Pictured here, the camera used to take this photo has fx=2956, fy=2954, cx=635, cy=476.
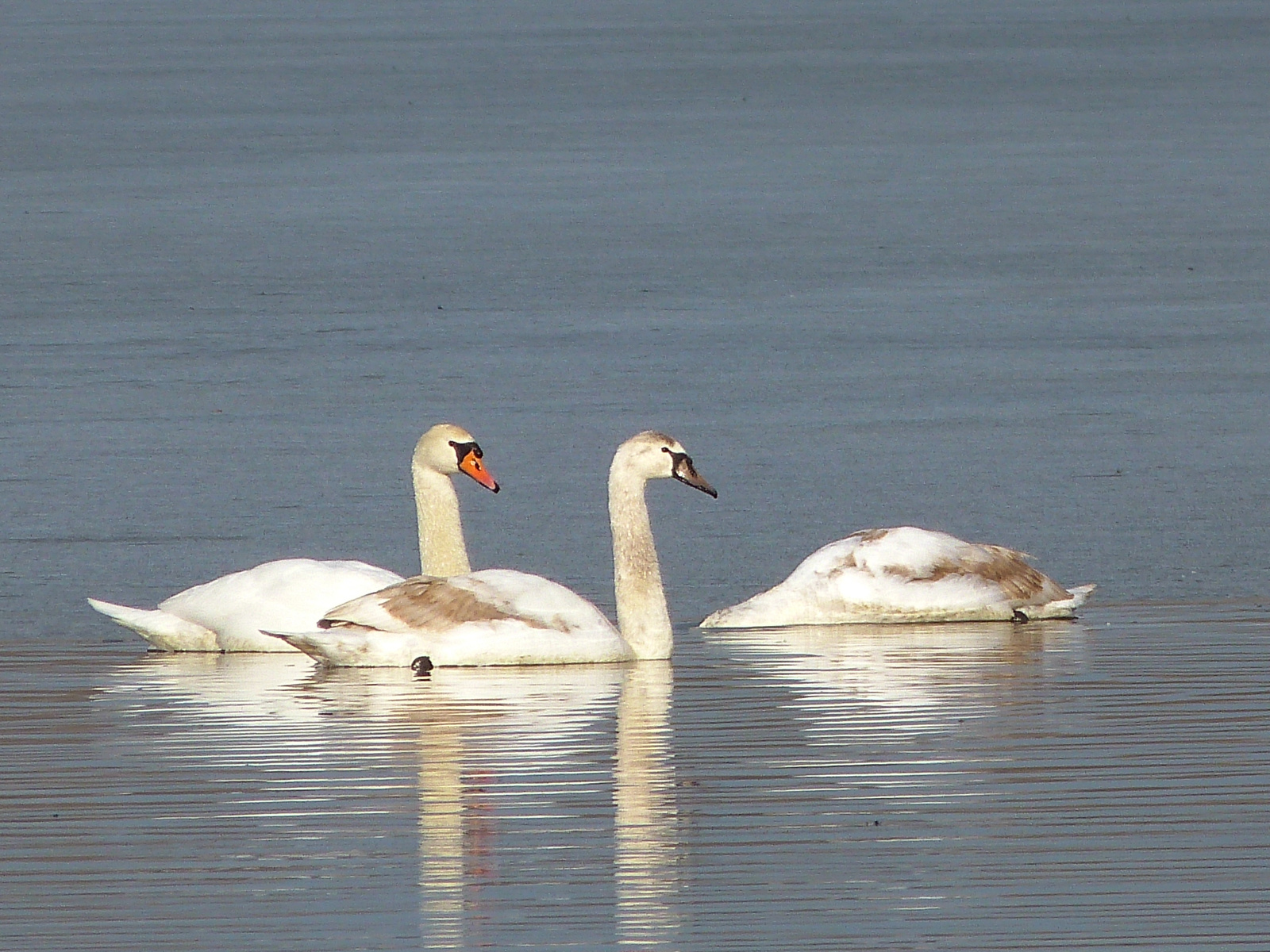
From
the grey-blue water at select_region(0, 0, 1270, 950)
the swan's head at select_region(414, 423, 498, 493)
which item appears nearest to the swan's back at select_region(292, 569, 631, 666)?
the grey-blue water at select_region(0, 0, 1270, 950)

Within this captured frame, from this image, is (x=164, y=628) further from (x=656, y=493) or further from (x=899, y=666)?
(x=656, y=493)

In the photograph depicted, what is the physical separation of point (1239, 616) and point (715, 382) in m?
5.94

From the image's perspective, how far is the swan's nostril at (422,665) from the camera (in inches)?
380

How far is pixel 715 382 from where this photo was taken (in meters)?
15.8

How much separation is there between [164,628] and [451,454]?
1275mm

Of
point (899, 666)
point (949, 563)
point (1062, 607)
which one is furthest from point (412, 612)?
point (1062, 607)

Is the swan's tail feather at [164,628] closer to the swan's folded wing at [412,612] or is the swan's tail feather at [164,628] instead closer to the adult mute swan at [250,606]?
the adult mute swan at [250,606]

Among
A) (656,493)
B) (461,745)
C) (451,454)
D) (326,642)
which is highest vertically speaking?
(656,493)

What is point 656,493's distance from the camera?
43.9 ft

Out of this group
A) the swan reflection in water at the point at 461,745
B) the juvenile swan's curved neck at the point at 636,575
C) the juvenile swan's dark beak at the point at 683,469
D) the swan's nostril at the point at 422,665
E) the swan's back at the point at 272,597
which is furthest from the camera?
the juvenile swan's dark beak at the point at 683,469

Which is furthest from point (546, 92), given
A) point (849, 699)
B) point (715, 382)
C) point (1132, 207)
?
point (849, 699)

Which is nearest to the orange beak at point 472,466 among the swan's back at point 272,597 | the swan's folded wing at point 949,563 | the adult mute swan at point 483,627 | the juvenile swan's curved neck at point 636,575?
the juvenile swan's curved neck at point 636,575

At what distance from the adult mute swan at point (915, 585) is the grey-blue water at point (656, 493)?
19 cm

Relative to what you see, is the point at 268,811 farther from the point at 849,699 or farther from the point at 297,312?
the point at 297,312
